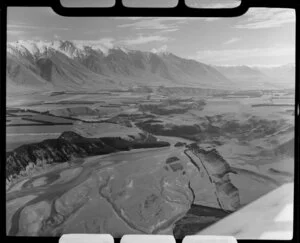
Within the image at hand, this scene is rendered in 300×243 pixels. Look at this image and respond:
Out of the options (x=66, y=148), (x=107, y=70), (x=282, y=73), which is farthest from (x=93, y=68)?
(x=282, y=73)

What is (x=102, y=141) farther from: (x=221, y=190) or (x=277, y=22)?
(x=277, y=22)

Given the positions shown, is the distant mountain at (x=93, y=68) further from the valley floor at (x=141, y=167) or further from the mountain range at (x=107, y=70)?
the valley floor at (x=141, y=167)

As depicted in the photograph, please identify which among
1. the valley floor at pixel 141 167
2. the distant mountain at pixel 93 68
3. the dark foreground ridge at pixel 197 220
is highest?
the distant mountain at pixel 93 68

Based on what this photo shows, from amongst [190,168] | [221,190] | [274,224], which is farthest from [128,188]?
[274,224]

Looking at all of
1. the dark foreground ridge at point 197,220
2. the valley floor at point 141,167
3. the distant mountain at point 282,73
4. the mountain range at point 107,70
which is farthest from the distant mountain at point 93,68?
the dark foreground ridge at point 197,220

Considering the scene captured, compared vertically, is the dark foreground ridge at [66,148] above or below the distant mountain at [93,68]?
below

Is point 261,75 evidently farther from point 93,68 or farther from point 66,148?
point 66,148
